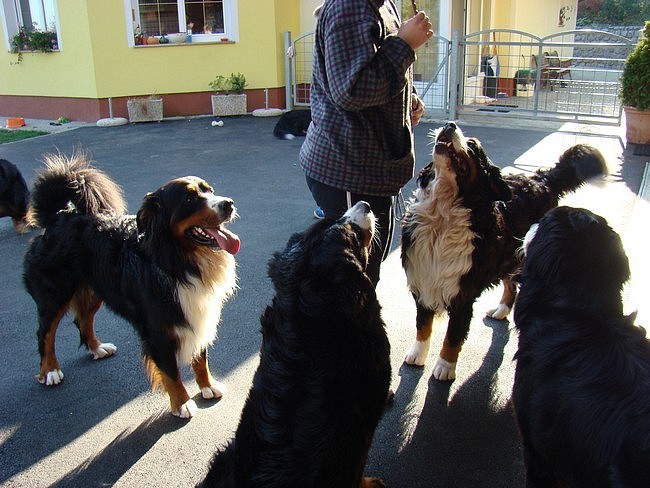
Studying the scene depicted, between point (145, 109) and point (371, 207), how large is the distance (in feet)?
32.8

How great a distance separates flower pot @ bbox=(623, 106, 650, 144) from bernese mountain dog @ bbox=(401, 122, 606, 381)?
217 inches

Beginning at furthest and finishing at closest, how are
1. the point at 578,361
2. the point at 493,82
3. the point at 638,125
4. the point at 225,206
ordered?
the point at 493,82, the point at 638,125, the point at 225,206, the point at 578,361

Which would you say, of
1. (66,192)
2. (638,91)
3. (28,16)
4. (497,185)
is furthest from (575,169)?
(28,16)

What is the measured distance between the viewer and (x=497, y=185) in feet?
9.71

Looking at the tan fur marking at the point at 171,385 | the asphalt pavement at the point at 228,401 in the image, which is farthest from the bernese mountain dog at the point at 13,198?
the tan fur marking at the point at 171,385

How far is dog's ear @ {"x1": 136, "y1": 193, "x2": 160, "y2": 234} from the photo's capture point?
106 inches

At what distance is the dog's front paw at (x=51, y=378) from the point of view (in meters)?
3.24

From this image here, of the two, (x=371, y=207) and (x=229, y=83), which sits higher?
(x=229, y=83)

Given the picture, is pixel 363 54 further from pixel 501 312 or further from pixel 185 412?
pixel 501 312

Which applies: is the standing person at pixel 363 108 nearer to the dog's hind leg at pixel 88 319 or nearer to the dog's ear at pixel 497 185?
the dog's ear at pixel 497 185

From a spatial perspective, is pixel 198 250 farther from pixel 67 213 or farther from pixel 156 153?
pixel 156 153

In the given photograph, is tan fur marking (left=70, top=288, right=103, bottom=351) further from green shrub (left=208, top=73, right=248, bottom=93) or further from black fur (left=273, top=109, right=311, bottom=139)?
green shrub (left=208, top=73, right=248, bottom=93)

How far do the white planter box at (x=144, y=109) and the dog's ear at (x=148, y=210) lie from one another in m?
9.44

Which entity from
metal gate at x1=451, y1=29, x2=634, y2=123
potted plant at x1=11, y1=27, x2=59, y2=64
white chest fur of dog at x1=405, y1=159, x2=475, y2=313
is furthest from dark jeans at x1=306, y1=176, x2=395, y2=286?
potted plant at x1=11, y1=27, x2=59, y2=64
